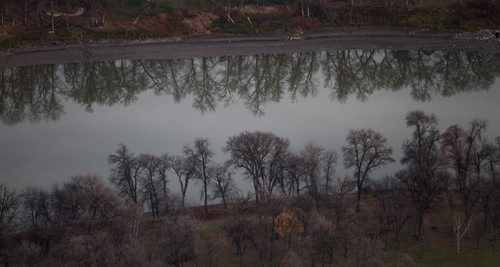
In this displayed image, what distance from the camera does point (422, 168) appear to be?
44469mm

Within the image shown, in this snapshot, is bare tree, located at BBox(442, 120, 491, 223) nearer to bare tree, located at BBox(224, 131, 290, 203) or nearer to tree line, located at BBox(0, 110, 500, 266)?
tree line, located at BBox(0, 110, 500, 266)

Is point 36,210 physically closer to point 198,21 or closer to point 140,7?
point 198,21

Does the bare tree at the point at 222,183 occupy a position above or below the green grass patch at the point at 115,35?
below

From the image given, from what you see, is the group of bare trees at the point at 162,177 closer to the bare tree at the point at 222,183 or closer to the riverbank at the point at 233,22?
the bare tree at the point at 222,183

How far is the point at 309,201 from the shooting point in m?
43.2

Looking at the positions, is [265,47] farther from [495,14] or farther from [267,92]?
[495,14]

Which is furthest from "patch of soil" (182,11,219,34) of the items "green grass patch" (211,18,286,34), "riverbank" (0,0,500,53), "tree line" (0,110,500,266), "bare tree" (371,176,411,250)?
"bare tree" (371,176,411,250)

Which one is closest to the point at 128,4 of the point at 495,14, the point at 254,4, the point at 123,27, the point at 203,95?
the point at 123,27

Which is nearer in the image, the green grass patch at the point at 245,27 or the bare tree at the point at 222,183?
the bare tree at the point at 222,183

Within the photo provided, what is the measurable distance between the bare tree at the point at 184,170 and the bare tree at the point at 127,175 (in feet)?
7.26

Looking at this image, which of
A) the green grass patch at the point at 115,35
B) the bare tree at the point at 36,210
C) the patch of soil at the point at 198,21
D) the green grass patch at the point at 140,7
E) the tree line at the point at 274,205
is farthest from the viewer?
the green grass patch at the point at 140,7

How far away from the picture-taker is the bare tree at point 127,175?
1833 inches

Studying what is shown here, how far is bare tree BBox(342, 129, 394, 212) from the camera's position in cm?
4728

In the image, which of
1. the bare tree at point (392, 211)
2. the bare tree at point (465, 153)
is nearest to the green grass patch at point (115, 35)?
the bare tree at point (465, 153)
